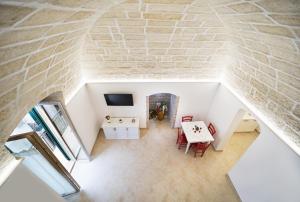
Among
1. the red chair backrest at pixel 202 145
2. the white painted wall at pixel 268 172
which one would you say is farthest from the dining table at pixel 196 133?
the white painted wall at pixel 268 172

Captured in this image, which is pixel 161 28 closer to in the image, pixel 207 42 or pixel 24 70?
pixel 207 42

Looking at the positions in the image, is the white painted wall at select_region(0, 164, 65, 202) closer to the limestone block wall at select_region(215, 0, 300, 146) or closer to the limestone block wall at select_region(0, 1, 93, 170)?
the limestone block wall at select_region(0, 1, 93, 170)

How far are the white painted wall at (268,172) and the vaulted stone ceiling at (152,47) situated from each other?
0.30m

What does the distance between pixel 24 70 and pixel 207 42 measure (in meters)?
3.05

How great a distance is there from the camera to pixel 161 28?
245 cm

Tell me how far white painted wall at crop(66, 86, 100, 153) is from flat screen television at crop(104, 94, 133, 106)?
545mm

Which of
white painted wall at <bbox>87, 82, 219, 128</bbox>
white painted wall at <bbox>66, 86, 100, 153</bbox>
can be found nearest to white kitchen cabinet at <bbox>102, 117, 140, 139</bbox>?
white painted wall at <bbox>87, 82, 219, 128</bbox>

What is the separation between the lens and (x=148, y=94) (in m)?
3.93

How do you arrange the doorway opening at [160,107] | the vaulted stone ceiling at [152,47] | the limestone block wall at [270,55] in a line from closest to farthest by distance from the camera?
the vaulted stone ceiling at [152,47]
the limestone block wall at [270,55]
the doorway opening at [160,107]

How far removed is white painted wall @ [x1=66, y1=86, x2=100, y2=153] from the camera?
305 cm

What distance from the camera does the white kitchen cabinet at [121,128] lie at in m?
4.13

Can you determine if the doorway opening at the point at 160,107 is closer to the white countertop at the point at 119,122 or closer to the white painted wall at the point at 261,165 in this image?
the white countertop at the point at 119,122

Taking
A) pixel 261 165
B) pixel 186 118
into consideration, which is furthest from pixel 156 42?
pixel 261 165

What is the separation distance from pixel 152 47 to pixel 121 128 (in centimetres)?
256
